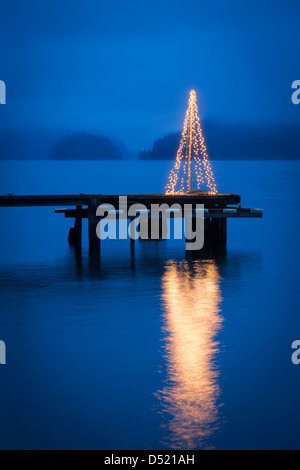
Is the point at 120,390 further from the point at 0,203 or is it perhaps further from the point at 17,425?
the point at 0,203

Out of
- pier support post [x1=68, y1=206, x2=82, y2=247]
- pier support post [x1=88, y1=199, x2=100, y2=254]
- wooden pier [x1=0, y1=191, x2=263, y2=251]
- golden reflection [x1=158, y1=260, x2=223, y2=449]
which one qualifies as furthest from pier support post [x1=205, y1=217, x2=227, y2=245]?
golden reflection [x1=158, y1=260, x2=223, y2=449]

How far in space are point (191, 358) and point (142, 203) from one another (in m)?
12.9

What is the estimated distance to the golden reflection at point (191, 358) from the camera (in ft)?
27.4

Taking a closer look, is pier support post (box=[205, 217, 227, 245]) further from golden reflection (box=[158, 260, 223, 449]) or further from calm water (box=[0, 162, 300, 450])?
golden reflection (box=[158, 260, 223, 449])

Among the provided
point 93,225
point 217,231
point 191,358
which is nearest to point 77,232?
point 93,225

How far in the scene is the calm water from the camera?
828cm

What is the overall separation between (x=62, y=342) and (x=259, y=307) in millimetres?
5071

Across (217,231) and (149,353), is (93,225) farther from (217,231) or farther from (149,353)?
(149,353)

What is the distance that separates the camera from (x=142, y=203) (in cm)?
2350

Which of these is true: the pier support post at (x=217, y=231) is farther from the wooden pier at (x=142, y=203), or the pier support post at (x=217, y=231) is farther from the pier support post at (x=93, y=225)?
the pier support post at (x=93, y=225)

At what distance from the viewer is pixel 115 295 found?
1661 cm

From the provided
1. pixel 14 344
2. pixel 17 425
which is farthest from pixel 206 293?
pixel 17 425

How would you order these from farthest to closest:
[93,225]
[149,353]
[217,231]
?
1. [217,231]
2. [93,225]
3. [149,353]

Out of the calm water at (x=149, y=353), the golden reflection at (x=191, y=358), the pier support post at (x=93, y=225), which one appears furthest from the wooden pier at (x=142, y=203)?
the golden reflection at (x=191, y=358)
